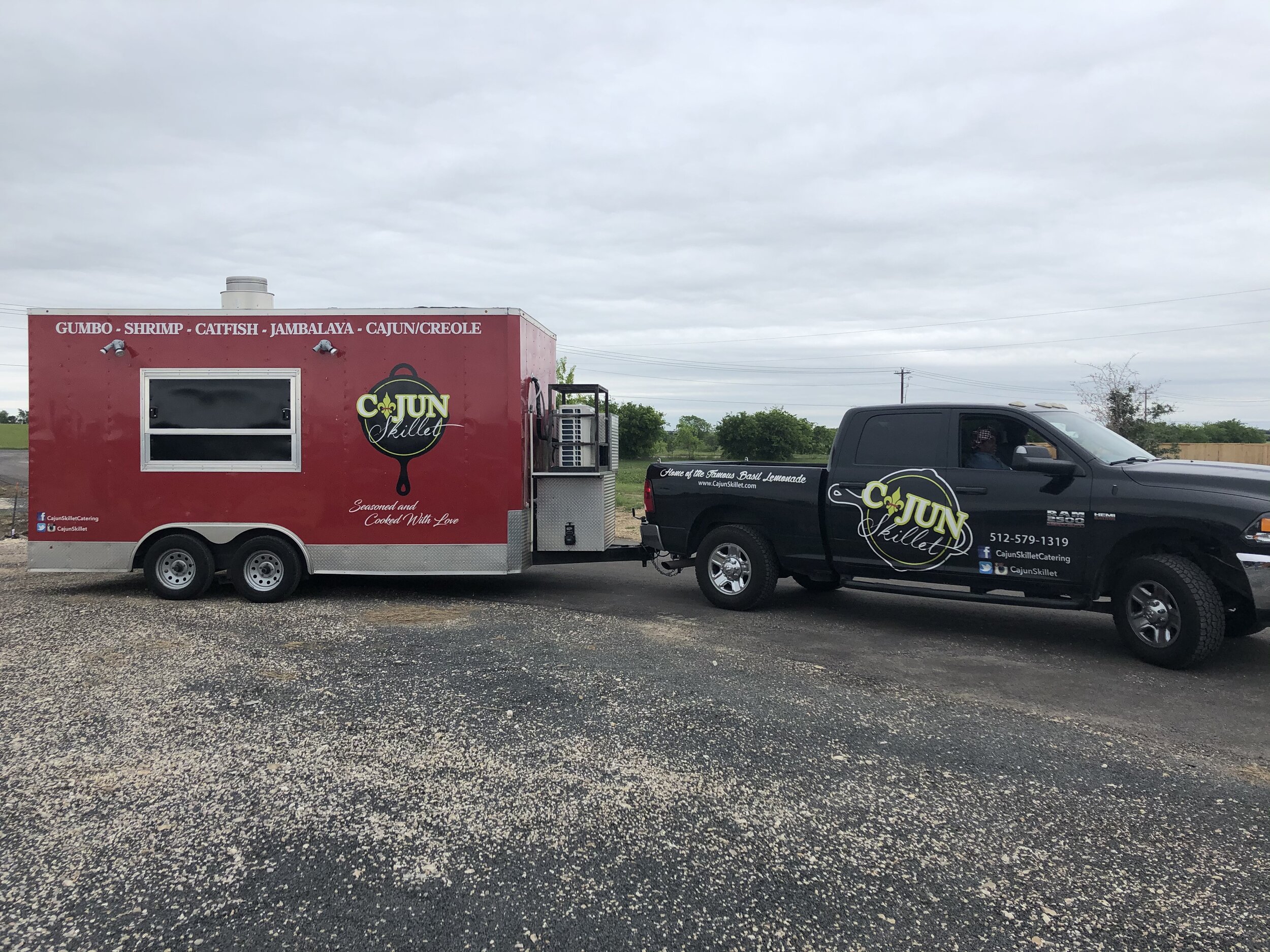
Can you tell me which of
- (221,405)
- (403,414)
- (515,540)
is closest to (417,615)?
(515,540)

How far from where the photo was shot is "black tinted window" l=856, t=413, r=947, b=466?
7.91m

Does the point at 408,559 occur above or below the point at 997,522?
below

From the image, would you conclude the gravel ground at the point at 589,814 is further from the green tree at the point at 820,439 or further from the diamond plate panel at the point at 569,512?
the green tree at the point at 820,439

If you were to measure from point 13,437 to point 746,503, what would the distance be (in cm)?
7634

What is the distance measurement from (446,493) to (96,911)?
6.06 meters

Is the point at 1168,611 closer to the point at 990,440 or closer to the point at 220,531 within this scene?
the point at 990,440

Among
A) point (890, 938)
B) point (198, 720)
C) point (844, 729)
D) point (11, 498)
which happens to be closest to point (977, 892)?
point (890, 938)

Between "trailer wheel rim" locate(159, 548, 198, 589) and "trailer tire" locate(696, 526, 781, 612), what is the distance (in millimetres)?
5250

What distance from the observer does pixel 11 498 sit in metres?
21.9

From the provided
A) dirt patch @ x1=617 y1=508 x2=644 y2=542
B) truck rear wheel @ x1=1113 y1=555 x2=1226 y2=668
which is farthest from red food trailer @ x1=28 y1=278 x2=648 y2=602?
truck rear wheel @ x1=1113 y1=555 x2=1226 y2=668

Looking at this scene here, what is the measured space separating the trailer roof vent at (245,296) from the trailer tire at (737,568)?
210 inches

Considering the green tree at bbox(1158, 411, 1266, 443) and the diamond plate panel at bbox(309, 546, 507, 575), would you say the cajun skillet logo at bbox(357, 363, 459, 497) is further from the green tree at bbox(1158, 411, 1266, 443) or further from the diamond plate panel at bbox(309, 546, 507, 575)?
the green tree at bbox(1158, 411, 1266, 443)

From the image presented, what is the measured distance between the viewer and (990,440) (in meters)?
7.74

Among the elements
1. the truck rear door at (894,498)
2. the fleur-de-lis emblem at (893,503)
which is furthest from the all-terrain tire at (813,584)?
the fleur-de-lis emblem at (893,503)
